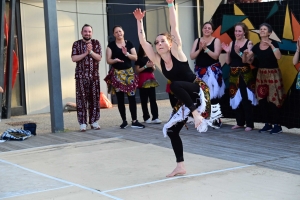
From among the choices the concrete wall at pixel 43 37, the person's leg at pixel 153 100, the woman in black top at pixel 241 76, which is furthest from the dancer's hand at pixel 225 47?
the concrete wall at pixel 43 37

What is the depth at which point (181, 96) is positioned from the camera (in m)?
5.93

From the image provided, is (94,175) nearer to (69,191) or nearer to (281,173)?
(69,191)

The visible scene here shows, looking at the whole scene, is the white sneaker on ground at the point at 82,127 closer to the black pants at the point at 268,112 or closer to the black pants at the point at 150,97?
the black pants at the point at 150,97

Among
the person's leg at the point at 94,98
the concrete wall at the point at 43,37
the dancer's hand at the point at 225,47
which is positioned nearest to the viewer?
the dancer's hand at the point at 225,47

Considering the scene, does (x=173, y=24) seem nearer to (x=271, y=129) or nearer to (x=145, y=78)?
(x=271, y=129)

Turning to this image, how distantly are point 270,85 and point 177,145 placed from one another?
3.04 m

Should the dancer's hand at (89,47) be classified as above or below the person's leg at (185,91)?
above

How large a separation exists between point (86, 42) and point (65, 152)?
226cm

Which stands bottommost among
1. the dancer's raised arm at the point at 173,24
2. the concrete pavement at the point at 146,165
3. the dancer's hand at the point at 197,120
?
the concrete pavement at the point at 146,165

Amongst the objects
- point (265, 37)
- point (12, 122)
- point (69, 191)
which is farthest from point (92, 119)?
point (69, 191)

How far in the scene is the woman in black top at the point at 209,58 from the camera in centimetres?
936

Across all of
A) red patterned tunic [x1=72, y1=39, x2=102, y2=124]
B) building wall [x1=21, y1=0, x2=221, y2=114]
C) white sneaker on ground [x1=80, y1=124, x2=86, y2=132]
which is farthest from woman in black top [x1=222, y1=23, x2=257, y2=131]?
building wall [x1=21, y1=0, x2=221, y2=114]

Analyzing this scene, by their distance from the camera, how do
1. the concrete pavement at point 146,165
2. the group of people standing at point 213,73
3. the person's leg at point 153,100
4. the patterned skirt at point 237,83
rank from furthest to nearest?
the person's leg at point 153,100 → the patterned skirt at point 237,83 → the group of people standing at point 213,73 → the concrete pavement at point 146,165

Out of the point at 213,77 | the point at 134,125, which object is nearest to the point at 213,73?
the point at 213,77
